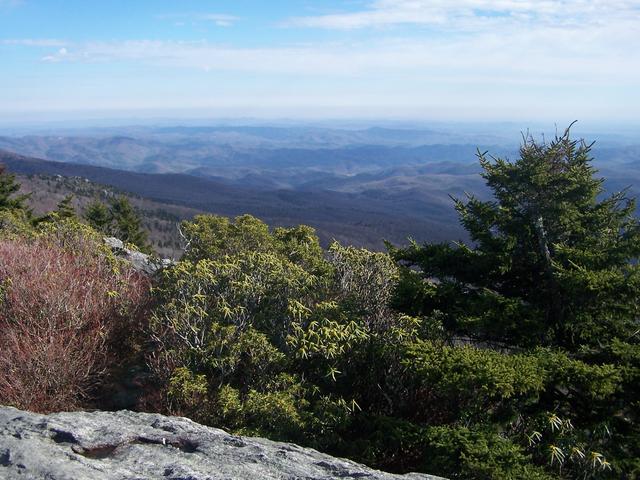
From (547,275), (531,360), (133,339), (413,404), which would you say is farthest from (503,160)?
(133,339)

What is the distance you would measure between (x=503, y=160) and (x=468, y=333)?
4.73 m

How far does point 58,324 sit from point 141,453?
5.59 meters

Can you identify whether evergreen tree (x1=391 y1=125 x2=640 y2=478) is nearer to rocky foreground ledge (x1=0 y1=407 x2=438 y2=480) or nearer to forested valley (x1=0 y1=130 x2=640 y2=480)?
forested valley (x1=0 y1=130 x2=640 y2=480)

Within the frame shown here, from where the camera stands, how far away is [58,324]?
10891 millimetres

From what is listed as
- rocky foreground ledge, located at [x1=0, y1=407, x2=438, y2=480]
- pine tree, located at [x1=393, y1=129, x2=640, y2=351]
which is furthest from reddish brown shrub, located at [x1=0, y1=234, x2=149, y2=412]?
pine tree, located at [x1=393, y1=129, x2=640, y2=351]

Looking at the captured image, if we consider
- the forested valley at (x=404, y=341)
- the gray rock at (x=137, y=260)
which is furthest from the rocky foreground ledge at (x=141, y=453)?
the gray rock at (x=137, y=260)

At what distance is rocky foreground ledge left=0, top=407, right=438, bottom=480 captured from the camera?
5.90 meters

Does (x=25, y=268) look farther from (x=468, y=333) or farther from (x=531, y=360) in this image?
(x=531, y=360)

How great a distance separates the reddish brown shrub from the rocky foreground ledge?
2513 millimetres

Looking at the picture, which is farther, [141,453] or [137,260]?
[137,260]

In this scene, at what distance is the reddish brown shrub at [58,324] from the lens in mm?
9703

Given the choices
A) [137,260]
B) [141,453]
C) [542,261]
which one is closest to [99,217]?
[137,260]

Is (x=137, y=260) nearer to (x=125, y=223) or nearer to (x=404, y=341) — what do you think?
(x=404, y=341)

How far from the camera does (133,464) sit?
6.25 m
